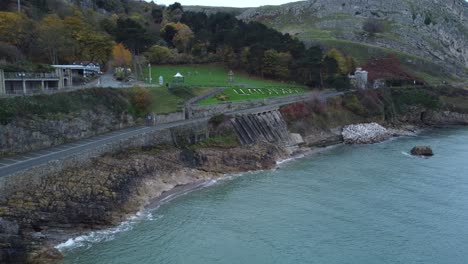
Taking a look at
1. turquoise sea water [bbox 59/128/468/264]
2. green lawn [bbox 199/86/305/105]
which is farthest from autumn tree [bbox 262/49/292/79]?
turquoise sea water [bbox 59/128/468/264]

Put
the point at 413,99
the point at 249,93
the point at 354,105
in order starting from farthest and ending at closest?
the point at 413,99, the point at 354,105, the point at 249,93

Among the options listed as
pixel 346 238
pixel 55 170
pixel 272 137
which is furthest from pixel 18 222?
pixel 272 137

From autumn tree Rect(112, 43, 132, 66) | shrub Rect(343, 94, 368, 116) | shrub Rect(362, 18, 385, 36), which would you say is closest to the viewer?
autumn tree Rect(112, 43, 132, 66)

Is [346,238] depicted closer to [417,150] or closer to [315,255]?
[315,255]

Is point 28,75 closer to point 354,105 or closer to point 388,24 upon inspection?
point 354,105

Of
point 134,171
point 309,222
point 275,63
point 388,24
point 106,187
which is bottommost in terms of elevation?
point 309,222

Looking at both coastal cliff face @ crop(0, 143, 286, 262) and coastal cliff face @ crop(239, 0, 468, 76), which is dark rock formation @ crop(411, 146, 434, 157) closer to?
coastal cliff face @ crop(0, 143, 286, 262)

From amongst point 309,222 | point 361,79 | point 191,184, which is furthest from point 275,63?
point 309,222
